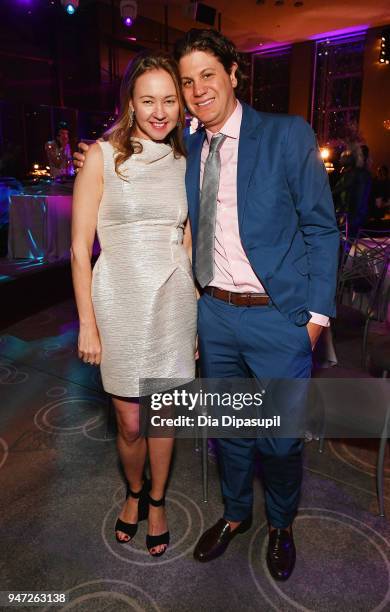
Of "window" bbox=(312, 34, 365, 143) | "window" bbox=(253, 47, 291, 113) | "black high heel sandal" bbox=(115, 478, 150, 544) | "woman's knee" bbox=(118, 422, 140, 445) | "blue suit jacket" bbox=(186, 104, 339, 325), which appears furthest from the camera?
"window" bbox=(253, 47, 291, 113)

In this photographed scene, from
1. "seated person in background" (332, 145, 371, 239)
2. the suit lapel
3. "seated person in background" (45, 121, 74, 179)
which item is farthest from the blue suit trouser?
"seated person in background" (45, 121, 74, 179)

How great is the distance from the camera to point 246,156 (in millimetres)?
1390

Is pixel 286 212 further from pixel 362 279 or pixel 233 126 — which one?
pixel 362 279

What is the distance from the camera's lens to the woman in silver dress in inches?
55.2

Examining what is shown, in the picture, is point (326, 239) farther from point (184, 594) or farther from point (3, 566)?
point (3, 566)

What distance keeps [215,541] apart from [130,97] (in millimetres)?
Answer: 1558

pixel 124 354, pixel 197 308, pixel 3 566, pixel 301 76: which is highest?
pixel 301 76

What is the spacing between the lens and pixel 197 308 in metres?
1.62

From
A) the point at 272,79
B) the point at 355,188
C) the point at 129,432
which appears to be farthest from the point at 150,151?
the point at 272,79

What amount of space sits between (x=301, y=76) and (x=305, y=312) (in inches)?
499

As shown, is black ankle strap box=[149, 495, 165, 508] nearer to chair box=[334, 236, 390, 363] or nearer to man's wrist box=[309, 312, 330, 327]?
man's wrist box=[309, 312, 330, 327]

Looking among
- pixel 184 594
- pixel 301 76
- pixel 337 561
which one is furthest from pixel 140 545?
pixel 301 76

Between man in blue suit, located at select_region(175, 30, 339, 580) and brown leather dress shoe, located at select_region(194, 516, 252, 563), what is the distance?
20 centimetres

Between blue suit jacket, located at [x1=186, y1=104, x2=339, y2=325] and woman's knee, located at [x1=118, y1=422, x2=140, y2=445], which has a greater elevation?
blue suit jacket, located at [x1=186, y1=104, x2=339, y2=325]
